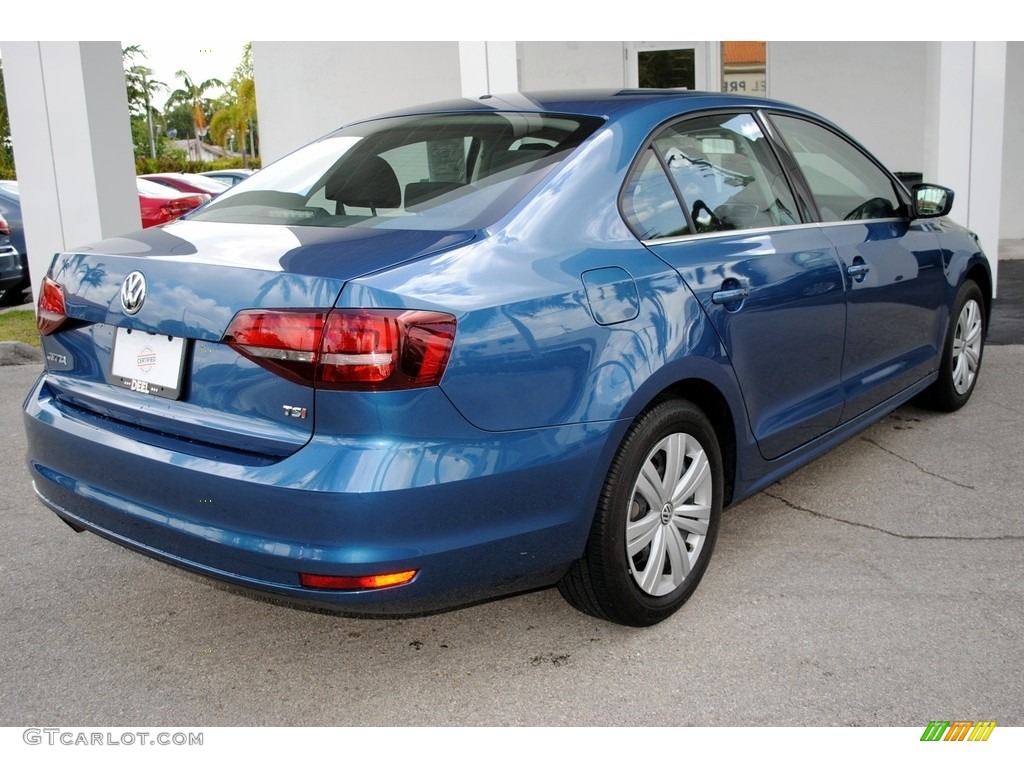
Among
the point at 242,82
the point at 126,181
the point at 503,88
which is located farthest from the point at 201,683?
the point at 242,82

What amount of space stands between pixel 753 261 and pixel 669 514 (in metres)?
0.89

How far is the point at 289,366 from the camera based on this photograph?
93.3 inches

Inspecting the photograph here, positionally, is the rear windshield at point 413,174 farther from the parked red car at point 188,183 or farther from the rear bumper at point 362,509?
the parked red car at point 188,183

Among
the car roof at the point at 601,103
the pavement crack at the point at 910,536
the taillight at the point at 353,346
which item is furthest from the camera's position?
the pavement crack at the point at 910,536

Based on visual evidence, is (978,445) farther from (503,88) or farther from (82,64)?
(82,64)

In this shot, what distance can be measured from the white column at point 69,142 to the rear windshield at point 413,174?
4.82 m

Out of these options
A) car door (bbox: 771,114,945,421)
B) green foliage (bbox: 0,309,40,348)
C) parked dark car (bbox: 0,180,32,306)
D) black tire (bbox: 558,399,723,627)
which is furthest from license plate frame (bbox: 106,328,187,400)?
parked dark car (bbox: 0,180,32,306)

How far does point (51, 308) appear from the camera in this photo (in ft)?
9.69

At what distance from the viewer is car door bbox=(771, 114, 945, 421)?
3938 millimetres

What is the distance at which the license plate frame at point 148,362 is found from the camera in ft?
8.44

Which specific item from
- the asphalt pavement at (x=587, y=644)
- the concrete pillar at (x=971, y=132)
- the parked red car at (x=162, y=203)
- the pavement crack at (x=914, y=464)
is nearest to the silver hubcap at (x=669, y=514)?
the asphalt pavement at (x=587, y=644)

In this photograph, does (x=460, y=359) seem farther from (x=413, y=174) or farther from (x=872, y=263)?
(x=872, y=263)

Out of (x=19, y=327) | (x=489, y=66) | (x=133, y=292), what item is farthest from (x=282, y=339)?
(x=19, y=327)

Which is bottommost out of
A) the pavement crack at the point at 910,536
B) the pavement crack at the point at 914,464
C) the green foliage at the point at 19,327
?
the green foliage at the point at 19,327
